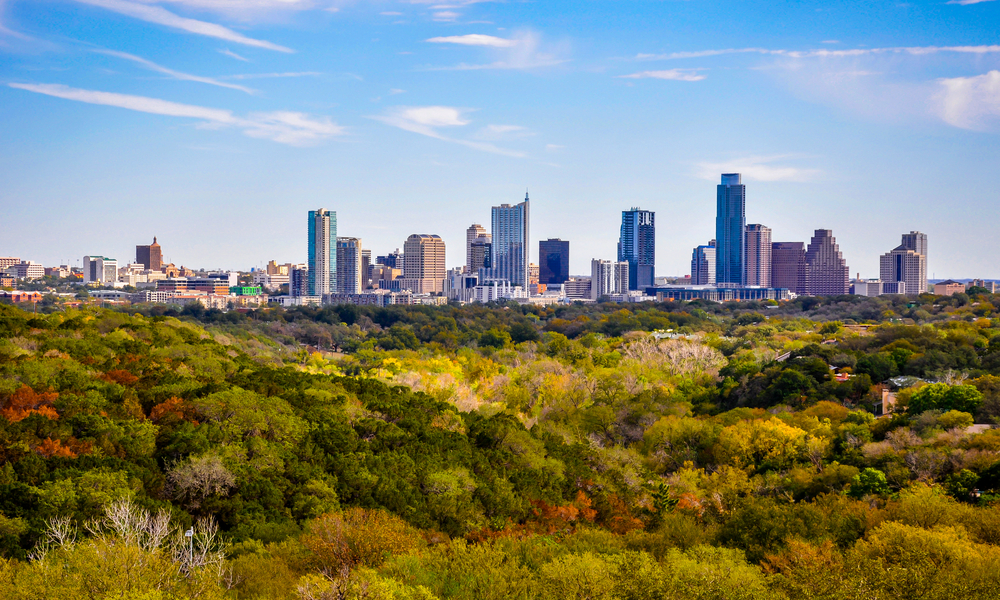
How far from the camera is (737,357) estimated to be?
59.2 m

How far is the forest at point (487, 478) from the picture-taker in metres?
17.7

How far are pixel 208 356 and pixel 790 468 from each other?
26.8 m

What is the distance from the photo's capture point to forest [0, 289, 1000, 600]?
58.0ft

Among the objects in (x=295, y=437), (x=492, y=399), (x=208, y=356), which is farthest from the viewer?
(x=492, y=399)

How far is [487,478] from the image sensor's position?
29484 millimetres

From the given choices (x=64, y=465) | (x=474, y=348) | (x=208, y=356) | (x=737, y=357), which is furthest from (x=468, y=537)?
(x=474, y=348)

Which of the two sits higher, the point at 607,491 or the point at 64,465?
the point at 64,465

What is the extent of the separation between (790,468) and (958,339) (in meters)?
27.3

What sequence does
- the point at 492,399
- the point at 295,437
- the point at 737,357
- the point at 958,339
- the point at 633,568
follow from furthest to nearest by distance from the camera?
the point at 737,357, the point at 958,339, the point at 492,399, the point at 295,437, the point at 633,568

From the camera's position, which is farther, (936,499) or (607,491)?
(607,491)

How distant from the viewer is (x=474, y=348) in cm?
7869

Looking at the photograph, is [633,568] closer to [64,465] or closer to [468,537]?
[468,537]

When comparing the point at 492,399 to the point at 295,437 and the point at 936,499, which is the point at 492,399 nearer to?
the point at 295,437

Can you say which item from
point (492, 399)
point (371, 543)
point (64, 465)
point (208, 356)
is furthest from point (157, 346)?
point (371, 543)
